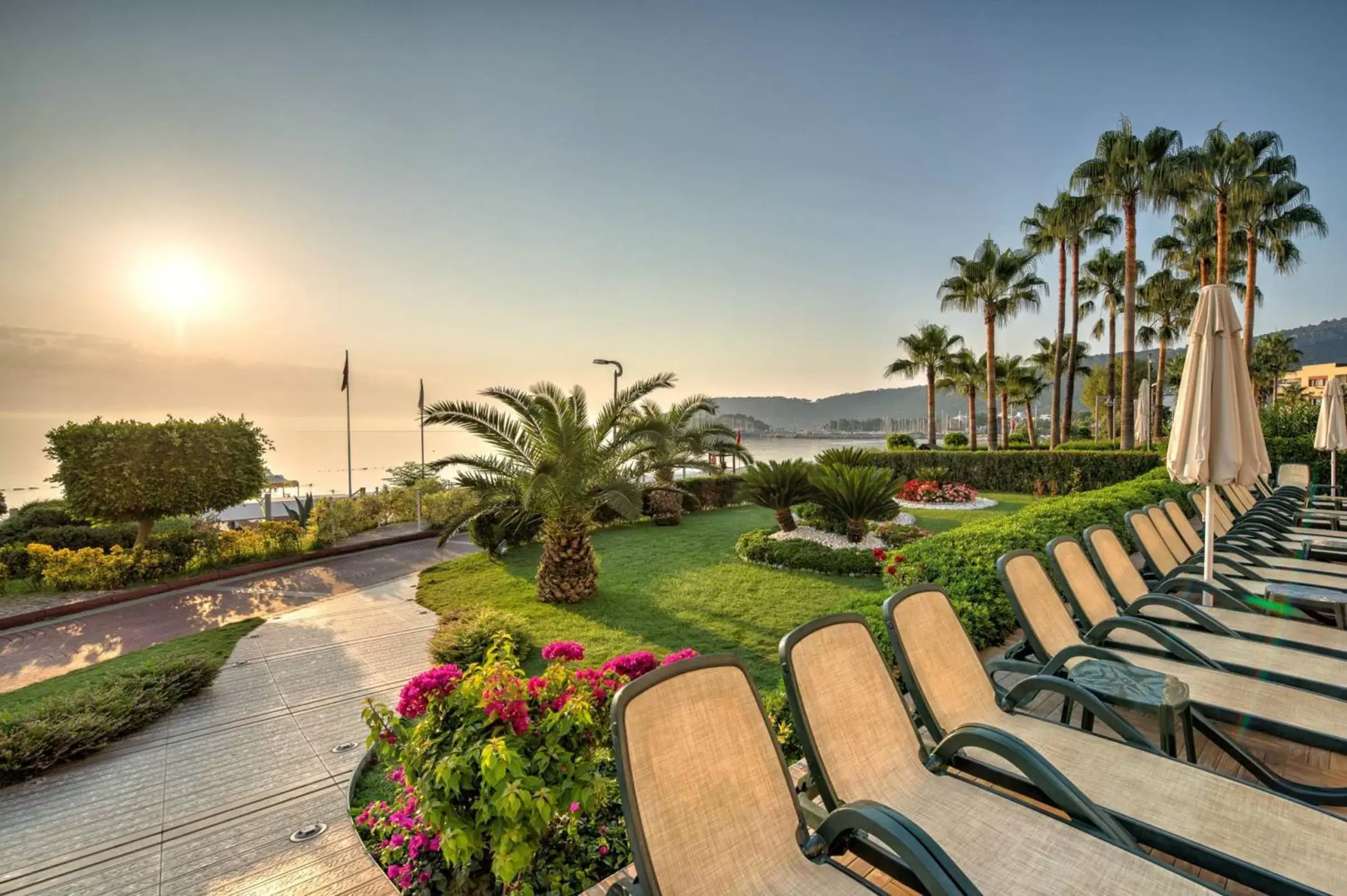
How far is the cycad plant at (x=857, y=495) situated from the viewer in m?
9.86

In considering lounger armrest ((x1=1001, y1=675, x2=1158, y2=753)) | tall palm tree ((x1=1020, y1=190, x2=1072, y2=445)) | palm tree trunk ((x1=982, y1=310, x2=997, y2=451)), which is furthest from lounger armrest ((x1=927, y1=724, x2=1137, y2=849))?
tall palm tree ((x1=1020, y1=190, x2=1072, y2=445))

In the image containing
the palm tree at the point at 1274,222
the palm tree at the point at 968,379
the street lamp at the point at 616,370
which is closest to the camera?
the street lamp at the point at 616,370

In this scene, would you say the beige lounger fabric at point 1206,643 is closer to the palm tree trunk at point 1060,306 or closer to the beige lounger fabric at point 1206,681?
the beige lounger fabric at point 1206,681

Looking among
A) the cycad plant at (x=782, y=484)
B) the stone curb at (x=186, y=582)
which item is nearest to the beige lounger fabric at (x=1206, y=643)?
the cycad plant at (x=782, y=484)

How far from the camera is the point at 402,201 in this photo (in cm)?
1133

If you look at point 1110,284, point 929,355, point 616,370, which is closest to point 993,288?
point 929,355

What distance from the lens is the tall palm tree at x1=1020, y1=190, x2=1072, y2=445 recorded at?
23.7 m

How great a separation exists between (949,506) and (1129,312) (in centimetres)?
1194

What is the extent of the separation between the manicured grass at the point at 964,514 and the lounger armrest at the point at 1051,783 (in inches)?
392

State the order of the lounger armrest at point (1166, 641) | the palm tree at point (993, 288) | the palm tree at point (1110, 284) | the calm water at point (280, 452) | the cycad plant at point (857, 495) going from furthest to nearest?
the palm tree at point (1110, 284) → the palm tree at point (993, 288) → the calm water at point (280, 452) → the cycad plant at point (857, 495) → the lounger armrest at point (1166, 641)

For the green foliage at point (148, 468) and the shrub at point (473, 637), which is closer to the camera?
the shrub at point (473, 637)

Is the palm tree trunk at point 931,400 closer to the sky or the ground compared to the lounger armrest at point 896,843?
closer to the sky

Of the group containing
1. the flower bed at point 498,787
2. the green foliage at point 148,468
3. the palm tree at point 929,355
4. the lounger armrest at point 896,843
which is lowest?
the flower bed at point 498,787

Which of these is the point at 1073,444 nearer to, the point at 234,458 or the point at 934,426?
the point at 934,426
